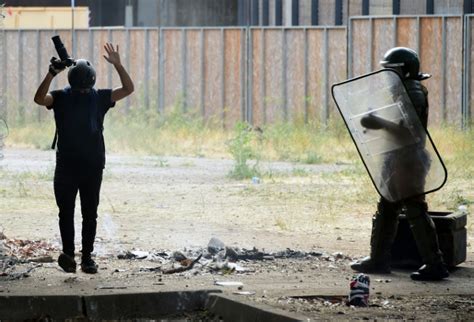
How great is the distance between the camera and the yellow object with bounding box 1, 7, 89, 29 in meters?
38.1

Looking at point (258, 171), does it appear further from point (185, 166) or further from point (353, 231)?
point (353, 231)

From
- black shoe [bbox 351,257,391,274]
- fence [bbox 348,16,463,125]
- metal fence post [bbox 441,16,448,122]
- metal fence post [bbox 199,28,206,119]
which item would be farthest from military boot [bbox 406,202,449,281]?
metal fence post [bbox 199,28,206,119]

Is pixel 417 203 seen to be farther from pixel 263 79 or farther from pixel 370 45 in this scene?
pixel 263 79

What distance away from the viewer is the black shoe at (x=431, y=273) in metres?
10.3

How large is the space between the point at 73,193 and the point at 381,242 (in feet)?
8.14

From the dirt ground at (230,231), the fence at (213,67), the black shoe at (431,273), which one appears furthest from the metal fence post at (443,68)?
the black shoe at (431,273)

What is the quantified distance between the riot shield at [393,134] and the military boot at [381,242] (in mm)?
257

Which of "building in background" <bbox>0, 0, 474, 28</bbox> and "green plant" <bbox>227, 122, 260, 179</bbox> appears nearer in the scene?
"green plant" <bbox>227, 122, 260, 179</bbox>

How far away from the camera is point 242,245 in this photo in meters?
12.8

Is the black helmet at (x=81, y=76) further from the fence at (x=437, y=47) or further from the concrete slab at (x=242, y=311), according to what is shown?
the fence at (x=437, y=47)

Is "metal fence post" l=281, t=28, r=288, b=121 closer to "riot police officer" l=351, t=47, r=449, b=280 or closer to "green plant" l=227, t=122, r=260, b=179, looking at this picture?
"green plant" l=227, t=122, r=260, b=179

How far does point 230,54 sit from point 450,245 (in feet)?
66.3

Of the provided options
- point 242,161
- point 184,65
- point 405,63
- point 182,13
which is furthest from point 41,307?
point 182,13

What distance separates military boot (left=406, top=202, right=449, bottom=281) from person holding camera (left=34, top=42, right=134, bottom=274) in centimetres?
249
